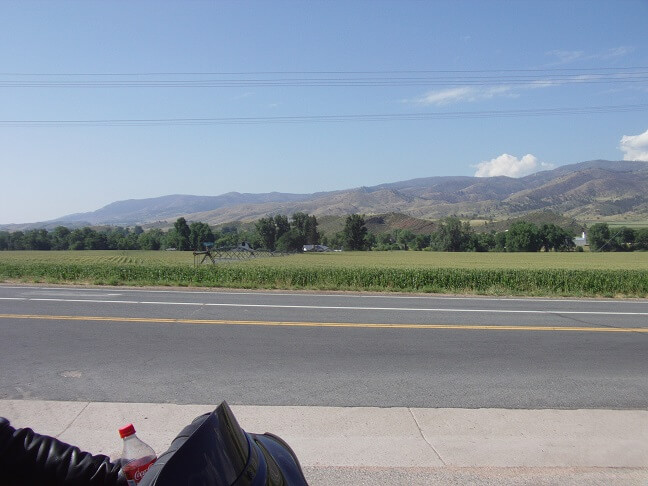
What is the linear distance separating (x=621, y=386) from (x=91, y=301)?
39.3 ft

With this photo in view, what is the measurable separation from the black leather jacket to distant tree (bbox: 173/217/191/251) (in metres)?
60.5

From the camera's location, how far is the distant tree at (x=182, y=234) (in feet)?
200

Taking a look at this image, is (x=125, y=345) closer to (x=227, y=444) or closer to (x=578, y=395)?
(x=578, y=395)

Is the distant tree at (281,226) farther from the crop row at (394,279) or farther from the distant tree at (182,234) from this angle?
the crop row at (394,279)

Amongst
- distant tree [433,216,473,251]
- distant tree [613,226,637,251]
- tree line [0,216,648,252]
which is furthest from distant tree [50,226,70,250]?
distant tree [613,226,637,251]

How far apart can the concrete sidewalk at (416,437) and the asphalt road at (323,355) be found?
1.21 feet

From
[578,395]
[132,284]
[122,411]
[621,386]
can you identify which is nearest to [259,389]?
[122,411]

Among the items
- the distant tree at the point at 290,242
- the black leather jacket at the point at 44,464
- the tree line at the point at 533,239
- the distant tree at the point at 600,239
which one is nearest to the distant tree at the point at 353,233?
the distant tree at the point at 290,242

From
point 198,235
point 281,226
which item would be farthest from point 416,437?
point 281,226

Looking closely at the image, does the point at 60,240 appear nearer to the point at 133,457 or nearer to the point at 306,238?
the point at 306,238

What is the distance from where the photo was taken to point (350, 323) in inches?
426

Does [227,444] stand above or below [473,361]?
above

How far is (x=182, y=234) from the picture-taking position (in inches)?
2419

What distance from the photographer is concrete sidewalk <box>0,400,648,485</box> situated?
418 centimetres
